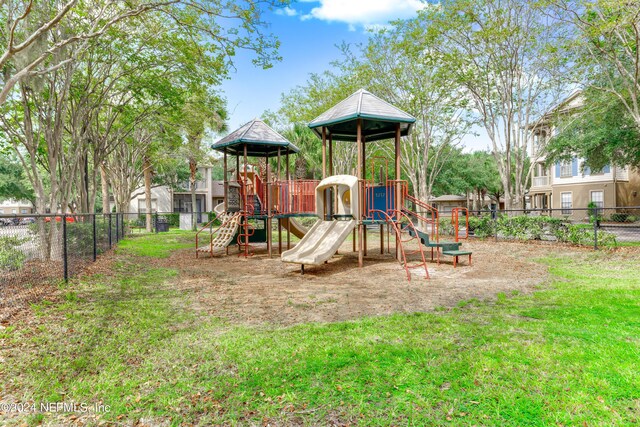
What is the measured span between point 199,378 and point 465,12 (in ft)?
56.3

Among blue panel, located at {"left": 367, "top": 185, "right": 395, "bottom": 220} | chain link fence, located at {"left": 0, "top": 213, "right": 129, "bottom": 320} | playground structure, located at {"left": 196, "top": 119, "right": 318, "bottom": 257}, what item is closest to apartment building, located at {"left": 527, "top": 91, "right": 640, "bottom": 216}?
blue panel, located at {"left": 367, "top": 185, "right": 395, "bottom": 220}

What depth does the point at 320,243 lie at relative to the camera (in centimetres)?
973

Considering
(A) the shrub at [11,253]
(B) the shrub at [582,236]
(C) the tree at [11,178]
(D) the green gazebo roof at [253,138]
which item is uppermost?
(C) the tree at [11,178]

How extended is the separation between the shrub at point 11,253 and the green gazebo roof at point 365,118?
776 centimetres

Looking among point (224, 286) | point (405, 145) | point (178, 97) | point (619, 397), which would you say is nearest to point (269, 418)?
point (619, 397)

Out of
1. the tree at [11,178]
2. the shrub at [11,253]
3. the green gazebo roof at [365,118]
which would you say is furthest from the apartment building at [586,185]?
the tree at [11,178]

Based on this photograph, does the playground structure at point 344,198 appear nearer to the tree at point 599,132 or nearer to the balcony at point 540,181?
the tree at point 599,132

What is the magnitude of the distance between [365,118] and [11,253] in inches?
329

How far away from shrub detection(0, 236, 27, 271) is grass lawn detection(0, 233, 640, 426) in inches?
41.2

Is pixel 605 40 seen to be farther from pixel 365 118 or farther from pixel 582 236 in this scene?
pixel 365 118

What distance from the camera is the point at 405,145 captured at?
2275 centimetres

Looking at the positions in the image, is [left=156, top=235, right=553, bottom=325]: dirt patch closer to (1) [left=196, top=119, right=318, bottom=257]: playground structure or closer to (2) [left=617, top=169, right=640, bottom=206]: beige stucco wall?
(1) [left=196, top=119, right=318, bottom=257]: playground structure

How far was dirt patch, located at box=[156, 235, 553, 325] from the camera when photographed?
5613 mm

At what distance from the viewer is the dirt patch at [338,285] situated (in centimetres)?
561
